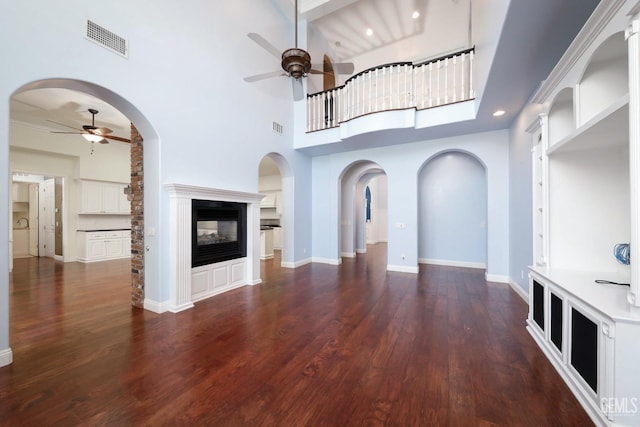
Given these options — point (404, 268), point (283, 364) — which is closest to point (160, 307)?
point (283, 364)

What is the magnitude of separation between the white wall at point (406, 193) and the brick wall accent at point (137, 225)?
3.94 m

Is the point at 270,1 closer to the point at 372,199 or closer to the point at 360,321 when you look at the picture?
the point at 360,321

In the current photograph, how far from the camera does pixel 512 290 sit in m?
4.10

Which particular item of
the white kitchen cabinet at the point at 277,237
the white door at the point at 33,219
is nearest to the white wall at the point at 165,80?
the white kitchen cabinet at the point at 277,237

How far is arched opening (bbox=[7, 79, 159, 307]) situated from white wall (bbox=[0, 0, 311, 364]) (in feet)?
0.53

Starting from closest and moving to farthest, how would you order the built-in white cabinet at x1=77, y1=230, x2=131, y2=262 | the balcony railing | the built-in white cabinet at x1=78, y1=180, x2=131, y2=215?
the balcony railing < the built-in white cabinet at x1=77, y1=230, x2=131, y2=262 < the built-in white cabinet at x1=78, y1=180, x2=131, y2=215

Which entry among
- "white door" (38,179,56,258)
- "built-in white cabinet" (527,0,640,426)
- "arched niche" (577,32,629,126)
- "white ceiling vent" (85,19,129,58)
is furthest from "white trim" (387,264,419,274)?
"white door" (38,179,56,258)

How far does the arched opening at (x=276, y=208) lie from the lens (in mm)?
5949

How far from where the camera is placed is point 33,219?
7.83m

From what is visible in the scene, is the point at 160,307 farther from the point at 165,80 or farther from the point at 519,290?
the point at 519,290

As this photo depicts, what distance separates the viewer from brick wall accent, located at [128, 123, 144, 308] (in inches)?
135

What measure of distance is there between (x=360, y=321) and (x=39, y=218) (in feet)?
34.3

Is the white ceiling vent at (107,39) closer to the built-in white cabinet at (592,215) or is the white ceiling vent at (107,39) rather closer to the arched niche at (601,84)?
the built-in white cabinet at (592,215)

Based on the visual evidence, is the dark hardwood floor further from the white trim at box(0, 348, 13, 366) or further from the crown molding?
the crown molding
